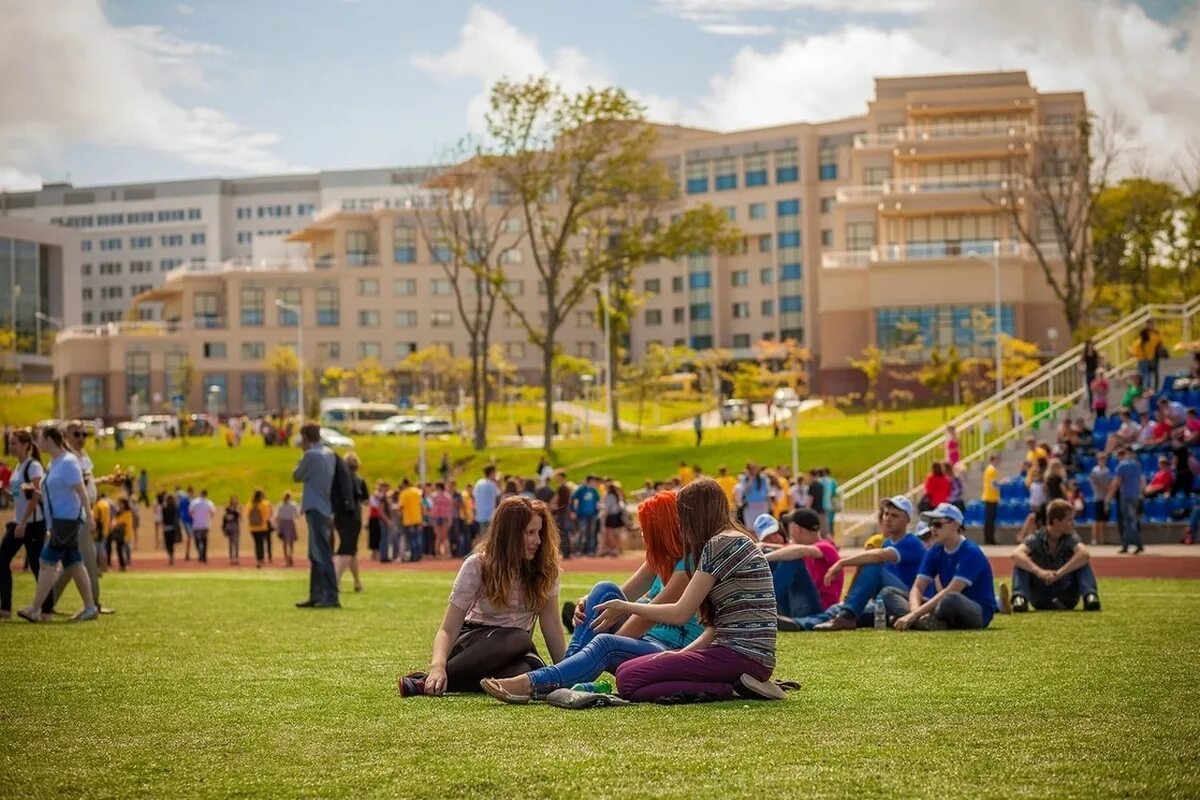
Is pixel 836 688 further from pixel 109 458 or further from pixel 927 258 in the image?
pixel 927 258

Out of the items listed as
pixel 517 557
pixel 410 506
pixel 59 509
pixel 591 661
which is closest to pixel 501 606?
pixel 517 557

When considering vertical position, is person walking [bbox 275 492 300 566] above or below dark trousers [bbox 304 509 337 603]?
below

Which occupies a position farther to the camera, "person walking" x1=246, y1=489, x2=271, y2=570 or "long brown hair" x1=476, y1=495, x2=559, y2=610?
"person walking" x1=246, y1=489, x2=271, y2=570

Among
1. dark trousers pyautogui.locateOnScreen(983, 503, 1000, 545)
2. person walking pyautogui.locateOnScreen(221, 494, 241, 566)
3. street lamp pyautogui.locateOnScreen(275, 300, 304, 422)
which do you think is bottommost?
person walking pyautogui.locateOnScreen(221, 494, 241, 566)

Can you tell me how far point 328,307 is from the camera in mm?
121125

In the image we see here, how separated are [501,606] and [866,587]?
19.0 ft

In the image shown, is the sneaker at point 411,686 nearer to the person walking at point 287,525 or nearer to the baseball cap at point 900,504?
the baseball cap at point 900,504

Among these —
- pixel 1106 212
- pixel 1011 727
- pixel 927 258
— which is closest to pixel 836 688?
pixel 1011 727

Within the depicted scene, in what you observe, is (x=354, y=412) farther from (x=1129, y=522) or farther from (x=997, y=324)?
(x=1129, y=522)

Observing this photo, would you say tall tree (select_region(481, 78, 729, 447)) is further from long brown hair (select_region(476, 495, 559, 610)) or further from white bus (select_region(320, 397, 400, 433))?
long brown hair (select_region(476, 495, 559, 610))

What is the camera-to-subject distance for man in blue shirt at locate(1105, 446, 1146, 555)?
28.8m

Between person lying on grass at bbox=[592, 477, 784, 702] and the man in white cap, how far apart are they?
4848 mm

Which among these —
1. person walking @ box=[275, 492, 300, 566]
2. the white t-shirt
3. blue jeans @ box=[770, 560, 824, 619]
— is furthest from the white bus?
blue jeans @ box=[770, 560, 824, 619]

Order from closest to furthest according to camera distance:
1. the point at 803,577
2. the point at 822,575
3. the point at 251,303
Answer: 1. the point at 803,577
2. the point at 822,575
3. the point at 251,303
